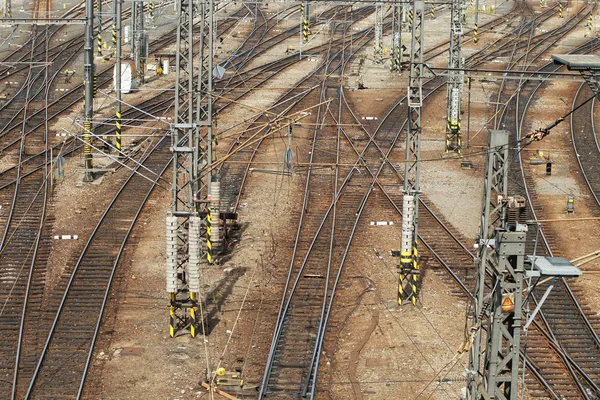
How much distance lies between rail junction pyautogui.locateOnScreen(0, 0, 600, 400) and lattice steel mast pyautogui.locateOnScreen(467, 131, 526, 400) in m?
0.03

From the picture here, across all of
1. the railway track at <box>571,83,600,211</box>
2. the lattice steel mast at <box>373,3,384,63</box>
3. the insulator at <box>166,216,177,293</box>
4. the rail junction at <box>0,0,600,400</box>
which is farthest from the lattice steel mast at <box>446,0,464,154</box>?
the lattice steel mast at <box>373,3,384,63</box>

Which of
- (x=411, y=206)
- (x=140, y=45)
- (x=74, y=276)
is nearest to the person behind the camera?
(x=411, y=206)

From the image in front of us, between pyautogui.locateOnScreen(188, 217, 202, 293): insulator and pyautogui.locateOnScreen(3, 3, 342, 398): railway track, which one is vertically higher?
pyautogui.locateOnScreen(188, 217, 202, 293): insulator

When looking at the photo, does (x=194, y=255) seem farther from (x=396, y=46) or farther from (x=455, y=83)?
(x=396, y=46)

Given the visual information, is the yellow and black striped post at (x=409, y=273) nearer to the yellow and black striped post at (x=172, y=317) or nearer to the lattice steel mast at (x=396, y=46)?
the yellow and black striped post at (x=172, y=317)

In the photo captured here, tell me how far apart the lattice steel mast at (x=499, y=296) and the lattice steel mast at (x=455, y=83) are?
1941cm

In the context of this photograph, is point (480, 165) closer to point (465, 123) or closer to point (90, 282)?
point (465, 123)

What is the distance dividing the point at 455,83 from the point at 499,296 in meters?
21.7

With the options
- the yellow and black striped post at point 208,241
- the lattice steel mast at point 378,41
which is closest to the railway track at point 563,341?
the yellow and black striped post at point 208,241

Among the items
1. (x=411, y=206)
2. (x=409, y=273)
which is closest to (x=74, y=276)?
(x=409, y=273)

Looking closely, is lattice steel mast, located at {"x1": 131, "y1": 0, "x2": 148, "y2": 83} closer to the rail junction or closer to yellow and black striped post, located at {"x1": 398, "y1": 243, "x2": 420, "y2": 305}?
the rail junction

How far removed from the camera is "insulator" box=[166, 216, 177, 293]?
68.3 ft

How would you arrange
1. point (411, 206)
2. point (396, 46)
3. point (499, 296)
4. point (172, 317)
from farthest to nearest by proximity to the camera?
point (396, 46) < point (411, 206) < point (172, 317) < point (499, 296)

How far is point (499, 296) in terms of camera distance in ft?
45.1
